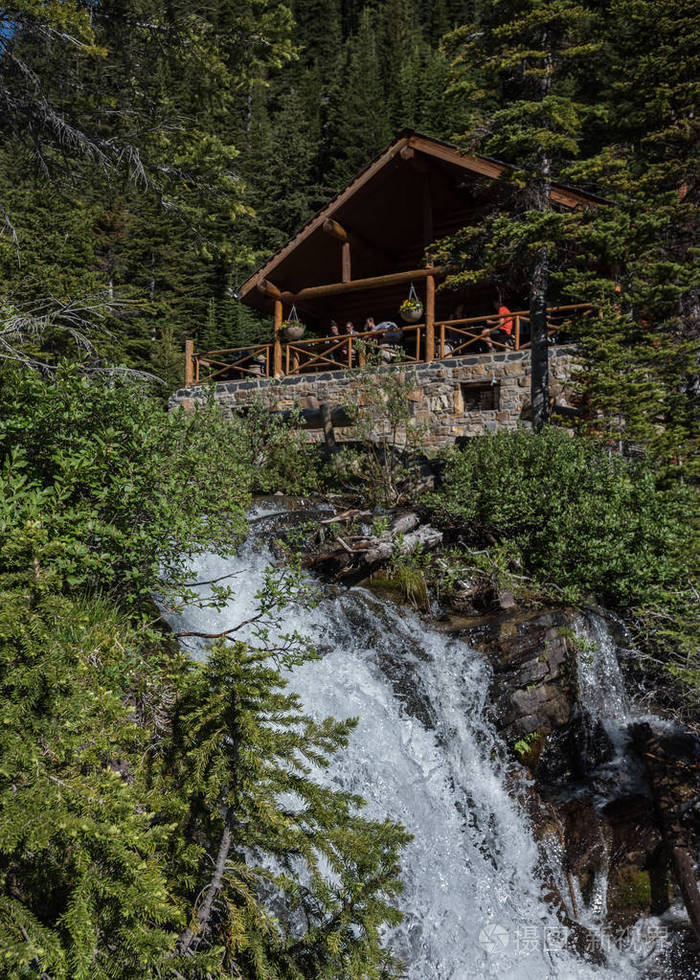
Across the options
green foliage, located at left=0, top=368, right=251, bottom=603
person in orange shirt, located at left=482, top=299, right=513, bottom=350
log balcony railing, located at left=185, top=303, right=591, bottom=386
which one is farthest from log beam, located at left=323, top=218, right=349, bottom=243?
green foliage, located at left=0, top=368, right=251, bottom=603

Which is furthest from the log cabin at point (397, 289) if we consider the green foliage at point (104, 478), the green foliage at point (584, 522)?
the green foliage at point (104, 478)

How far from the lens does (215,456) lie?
6723mm

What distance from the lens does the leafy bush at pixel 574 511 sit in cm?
834

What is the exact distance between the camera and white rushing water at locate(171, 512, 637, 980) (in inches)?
204

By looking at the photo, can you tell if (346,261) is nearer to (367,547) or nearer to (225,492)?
(367,547)

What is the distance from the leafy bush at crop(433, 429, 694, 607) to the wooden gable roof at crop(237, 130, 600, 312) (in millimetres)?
6262

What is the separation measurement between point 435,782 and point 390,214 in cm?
1511

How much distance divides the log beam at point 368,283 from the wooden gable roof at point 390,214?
0.87 meters

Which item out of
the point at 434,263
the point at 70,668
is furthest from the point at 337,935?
the point at 434,263

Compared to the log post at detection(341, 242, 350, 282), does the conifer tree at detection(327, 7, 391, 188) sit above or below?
above

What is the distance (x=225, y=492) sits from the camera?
5.85 m

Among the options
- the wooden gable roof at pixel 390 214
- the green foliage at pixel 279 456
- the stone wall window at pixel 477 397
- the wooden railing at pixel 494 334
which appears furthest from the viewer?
the wooden gable roof at pixel 390 214

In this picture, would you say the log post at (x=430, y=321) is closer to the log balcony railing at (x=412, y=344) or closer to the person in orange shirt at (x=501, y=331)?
the log balcony railing at (x=412, y=344)

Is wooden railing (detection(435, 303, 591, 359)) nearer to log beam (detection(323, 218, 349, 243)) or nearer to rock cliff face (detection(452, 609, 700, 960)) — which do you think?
log beam (detection(323, 218, 349, 243))
